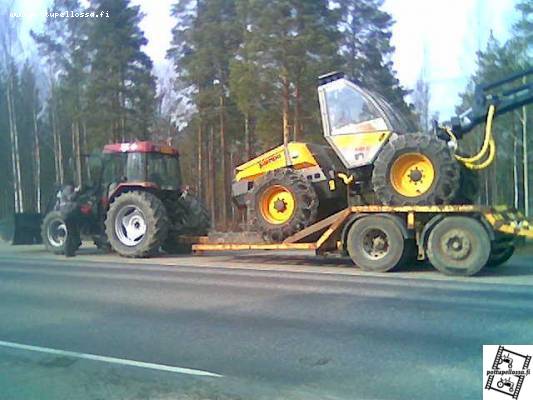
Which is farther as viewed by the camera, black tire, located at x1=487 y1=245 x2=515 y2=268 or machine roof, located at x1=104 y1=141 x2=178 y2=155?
machine roof, located at x1=104 y1=141 x2=178 y2=155

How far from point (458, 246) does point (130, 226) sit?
8440 mm

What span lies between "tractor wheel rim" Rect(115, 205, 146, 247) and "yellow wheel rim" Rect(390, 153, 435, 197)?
22.2 ft

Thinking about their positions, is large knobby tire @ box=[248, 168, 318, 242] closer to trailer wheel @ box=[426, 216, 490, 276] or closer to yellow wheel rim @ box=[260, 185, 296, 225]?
yellow wheel rim @ box=[260, 185, 296, 225]

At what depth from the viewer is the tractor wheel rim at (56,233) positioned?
16.4 m

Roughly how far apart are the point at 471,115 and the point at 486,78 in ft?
38.4

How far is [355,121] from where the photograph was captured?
12.3 metres

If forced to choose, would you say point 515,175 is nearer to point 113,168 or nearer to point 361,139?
point 361,139

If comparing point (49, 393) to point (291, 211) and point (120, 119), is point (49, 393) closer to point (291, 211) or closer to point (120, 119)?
point (291, 211)

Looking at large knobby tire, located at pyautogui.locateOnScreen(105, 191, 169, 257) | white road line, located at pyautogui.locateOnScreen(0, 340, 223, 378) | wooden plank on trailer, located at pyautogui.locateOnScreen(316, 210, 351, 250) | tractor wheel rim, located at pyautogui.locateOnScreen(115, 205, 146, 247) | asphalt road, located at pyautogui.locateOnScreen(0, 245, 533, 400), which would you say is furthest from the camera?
tractor wheel rim, located at pyautogui.locateOnScreen(115, 205, 146, 247)

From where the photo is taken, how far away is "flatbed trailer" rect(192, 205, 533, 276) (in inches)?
418

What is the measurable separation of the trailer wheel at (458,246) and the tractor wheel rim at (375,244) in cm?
94

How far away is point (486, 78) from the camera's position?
875 inches

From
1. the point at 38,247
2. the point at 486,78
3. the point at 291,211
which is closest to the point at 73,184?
the point at 38,247

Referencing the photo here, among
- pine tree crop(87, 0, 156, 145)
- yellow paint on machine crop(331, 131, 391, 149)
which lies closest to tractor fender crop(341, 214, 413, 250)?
yellow paint on machine crop(331, 131, 391, 149)
